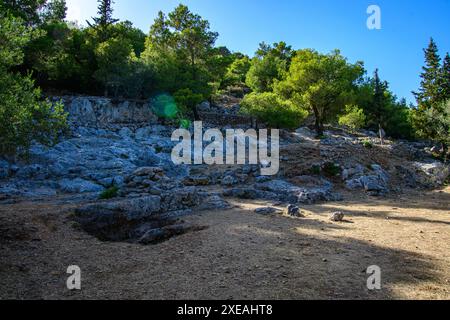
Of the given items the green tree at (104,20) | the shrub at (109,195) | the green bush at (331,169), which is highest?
the green tree at (104,20)

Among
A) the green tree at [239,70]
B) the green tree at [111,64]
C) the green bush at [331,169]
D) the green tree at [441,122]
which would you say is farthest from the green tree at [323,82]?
the green tree at [239,70]

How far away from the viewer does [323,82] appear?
3709 cm

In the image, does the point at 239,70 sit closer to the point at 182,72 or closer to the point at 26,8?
the point at 182,72

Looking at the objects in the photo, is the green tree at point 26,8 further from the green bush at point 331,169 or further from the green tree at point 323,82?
the green bush at point 331,169

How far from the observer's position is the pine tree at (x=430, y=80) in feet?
137

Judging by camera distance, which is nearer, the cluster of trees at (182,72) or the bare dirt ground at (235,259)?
the bare dirt ground at (235,259)

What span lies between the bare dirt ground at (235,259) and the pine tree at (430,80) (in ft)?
122

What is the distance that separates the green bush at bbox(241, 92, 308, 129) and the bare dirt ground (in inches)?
978

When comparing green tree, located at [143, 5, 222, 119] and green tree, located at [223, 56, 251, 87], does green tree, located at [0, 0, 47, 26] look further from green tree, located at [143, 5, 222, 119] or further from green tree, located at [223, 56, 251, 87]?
green tree, located at [223, 56, 251, 87]

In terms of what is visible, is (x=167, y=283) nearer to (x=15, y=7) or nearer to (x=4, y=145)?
(x=4, y=145)

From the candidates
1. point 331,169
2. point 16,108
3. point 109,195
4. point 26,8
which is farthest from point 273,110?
point 26,8

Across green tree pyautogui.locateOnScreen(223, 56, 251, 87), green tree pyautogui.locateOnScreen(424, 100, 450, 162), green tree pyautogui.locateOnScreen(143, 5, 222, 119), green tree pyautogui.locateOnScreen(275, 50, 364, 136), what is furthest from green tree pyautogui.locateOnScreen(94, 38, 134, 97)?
green tree pyautogui.locateOnScreen(223, 56, 251, 87)

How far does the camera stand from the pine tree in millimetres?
41844
